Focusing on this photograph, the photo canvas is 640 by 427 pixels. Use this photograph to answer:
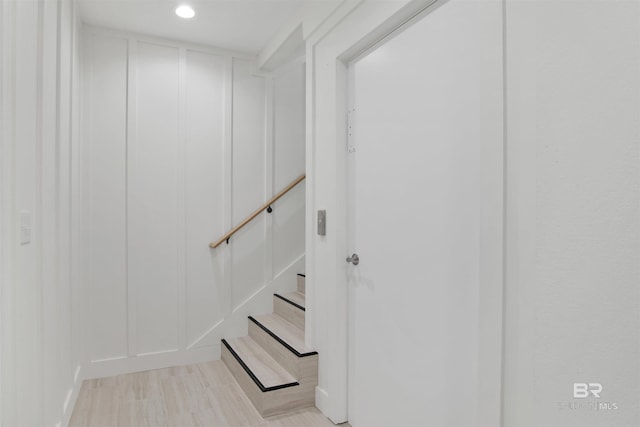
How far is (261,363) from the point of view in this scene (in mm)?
2570

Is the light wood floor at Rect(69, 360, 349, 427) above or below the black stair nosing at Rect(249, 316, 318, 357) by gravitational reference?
below

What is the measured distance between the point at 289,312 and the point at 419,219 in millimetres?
1733

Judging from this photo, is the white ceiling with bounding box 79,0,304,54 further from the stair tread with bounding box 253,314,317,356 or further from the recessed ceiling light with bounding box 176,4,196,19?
the stair tread with bounding box 253,314,317,356

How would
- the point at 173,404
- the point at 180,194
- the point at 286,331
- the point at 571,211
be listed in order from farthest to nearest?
the point at 180,194
the point at 286,331
the point at 173,404
the point at 571,211

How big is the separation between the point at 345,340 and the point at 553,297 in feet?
4.23

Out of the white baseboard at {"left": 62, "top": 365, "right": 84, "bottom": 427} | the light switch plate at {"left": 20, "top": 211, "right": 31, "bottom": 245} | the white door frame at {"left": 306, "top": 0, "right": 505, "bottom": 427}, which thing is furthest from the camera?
the white baseboard at {"left": 62, "top": 365, "right": 84, "bottom": 427}

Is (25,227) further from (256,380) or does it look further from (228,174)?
(228,174)

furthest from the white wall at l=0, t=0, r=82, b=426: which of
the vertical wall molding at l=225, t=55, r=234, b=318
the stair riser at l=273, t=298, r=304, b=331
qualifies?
the stair riser at l=273, t=298, r=304, b=331

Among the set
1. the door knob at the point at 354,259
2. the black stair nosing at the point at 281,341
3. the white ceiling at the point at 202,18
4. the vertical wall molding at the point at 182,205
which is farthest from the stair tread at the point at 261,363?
the white ceiling at the point at 202,18

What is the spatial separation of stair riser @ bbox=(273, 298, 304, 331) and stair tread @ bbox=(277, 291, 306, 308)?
0.14 feet

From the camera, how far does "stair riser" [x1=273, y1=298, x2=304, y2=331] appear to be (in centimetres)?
283

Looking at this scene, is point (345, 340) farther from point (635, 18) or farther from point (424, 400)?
point (635, 18)

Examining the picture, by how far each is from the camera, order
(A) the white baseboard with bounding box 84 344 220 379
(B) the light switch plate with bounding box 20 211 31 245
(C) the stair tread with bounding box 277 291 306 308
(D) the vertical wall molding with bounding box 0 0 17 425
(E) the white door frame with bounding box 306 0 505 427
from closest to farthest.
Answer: (D) the vertical wall molding with bounding box 0 0 17 425 < (B) the light switch plate with bounding box 20 211 31 245 < (E) the white door frame with bounding box 306 0 505 427 < (A) the white baseboard with bounding box 84 344 220 379 < (C) the stair tread with bounding box 277 291 306 308

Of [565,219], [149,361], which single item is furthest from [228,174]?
[565,219]
